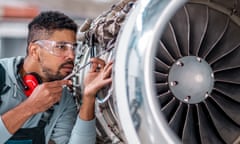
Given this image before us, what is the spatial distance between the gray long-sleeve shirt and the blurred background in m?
5.20

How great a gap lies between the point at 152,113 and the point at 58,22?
82 centimetres

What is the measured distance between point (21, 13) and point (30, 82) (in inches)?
249

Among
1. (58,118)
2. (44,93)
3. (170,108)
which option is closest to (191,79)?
(170,108)

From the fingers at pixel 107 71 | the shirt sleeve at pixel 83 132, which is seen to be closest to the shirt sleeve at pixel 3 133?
the shirt sleeve at pixel 83 132

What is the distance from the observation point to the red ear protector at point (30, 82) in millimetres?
1820

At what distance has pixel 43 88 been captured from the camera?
1697 mm

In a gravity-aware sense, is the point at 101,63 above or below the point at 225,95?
above

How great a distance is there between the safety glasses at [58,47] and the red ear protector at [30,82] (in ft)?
0.38

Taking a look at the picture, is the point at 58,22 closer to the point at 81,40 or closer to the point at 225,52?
the point at 81,40

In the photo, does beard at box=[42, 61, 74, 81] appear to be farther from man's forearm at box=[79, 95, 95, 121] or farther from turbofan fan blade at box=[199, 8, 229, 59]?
turbofan fan blade at box=[199, 8, 229, 59]

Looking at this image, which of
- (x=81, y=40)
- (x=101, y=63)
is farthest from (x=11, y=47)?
(x=101, y=63)

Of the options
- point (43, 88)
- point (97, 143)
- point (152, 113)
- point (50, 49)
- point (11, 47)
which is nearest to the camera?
point (152, 113)

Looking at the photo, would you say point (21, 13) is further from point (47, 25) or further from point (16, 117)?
point (16, 117)

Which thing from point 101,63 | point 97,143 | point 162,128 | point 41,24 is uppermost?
point 41,24
